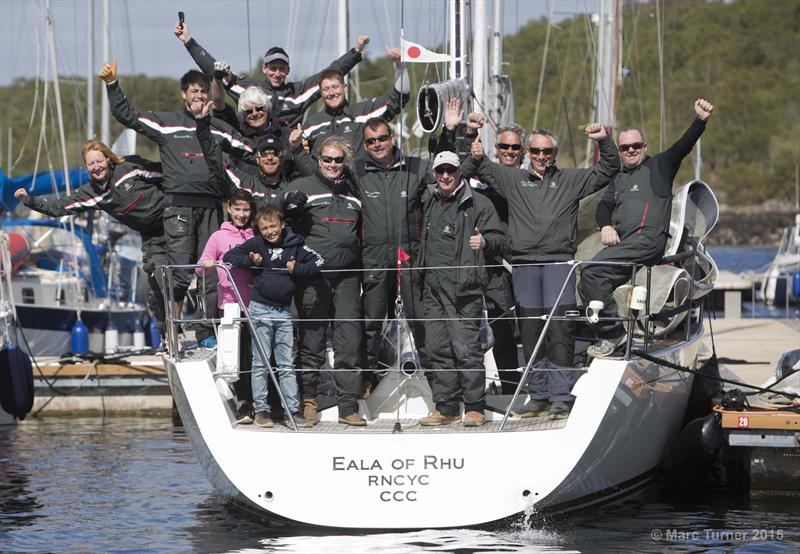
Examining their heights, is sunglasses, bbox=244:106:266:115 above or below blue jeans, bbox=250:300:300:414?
above

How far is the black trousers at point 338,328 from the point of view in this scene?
931 cm

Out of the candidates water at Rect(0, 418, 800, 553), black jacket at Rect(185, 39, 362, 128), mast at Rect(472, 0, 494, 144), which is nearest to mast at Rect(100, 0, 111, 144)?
mast at Rect(472, 0, 494, 144)

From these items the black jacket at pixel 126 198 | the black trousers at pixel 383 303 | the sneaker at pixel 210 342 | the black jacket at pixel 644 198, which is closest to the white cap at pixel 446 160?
the black trousers at pixel 383 303

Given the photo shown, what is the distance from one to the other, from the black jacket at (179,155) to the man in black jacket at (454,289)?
80.4 inches

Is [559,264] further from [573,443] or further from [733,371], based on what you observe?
[733,371]

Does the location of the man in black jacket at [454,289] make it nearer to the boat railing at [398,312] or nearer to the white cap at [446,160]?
the white cap at [446,160]

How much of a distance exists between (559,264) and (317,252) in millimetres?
1649

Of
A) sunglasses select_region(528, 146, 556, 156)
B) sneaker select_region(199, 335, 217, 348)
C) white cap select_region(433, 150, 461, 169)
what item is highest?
sunglasses select_region(528, 146, 556, 156)

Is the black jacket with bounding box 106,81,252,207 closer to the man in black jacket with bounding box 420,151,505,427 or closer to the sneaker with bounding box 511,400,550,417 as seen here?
the man in black jacket with bounding box 420,151,505,427

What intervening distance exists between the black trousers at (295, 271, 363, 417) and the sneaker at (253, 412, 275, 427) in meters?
0.45

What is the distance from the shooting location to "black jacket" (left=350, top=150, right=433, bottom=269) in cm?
938

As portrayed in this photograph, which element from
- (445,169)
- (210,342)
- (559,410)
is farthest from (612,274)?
(210,342)

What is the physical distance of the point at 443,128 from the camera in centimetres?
1022

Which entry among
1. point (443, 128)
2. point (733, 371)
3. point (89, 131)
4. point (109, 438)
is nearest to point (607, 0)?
point (89, 131)
